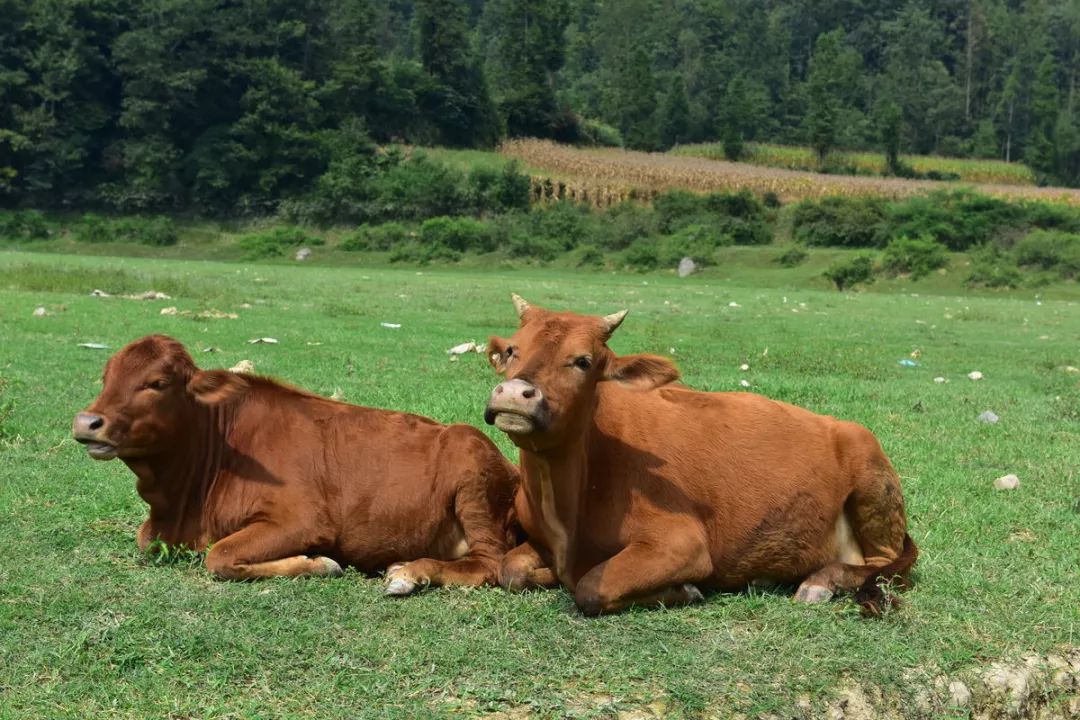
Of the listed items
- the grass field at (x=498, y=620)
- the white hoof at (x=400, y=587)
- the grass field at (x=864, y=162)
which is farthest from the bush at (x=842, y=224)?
the white hoof at (x=400, y=587)

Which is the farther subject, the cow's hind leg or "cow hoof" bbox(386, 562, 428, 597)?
the cow's hind leg

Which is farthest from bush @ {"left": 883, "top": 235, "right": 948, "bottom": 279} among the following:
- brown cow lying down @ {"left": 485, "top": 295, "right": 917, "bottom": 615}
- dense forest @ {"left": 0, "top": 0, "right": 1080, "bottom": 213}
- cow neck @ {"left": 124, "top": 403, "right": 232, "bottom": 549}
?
cow neck @ {"left": 124, "top": 403, "right": 232, "bottom": 549}

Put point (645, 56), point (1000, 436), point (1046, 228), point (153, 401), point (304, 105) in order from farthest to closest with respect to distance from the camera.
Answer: point (645, 56), point (304, 105), point (1046, 228), point (1000, 436), point (153, 401)

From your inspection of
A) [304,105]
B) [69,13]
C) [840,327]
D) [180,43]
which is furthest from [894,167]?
[840,327]

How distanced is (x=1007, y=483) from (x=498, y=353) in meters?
4.67

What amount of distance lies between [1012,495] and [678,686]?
14.7ft

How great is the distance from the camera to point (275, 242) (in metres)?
51.1

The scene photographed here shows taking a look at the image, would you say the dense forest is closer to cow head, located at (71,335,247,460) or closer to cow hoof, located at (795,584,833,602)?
cow head, located at (71,335,247,460)

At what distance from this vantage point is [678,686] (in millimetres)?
5000

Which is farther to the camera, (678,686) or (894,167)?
(894,167)

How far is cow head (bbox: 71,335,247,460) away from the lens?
6.12 m

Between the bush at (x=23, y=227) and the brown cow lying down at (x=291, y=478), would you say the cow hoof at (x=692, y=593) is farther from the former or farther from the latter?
the bush at (x=23, y=227)

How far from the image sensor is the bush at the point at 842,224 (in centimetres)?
4781

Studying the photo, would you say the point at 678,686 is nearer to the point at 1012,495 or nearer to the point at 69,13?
the point at 1012,495
